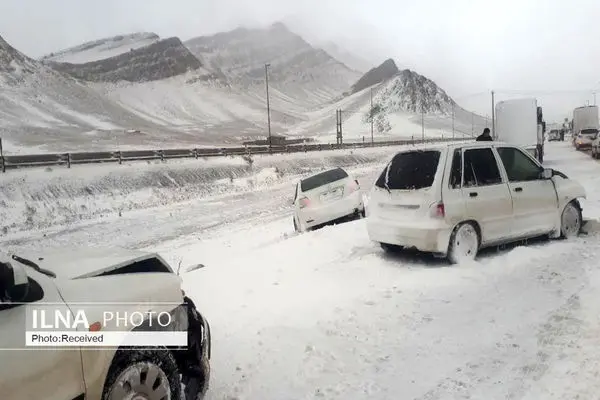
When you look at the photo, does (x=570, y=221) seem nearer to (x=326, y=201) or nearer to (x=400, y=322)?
(x=400, y=322)

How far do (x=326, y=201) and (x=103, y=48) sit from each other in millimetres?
190008

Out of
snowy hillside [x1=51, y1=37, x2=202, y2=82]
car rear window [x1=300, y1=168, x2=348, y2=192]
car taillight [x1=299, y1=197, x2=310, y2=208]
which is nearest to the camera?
car taillight [x1=299, y1=197, x2=310, y2=208]

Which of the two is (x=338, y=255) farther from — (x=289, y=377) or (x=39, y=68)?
(x=39, y=68)

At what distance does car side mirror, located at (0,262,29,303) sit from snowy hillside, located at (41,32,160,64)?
17660 cm

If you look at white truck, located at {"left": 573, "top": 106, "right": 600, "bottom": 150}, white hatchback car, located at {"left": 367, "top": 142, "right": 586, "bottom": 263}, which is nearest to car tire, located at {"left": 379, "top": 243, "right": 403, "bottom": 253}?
white hatchback car, located at {"left": 367, "top": 142, "right": 586, "bottom": 263}

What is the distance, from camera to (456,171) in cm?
729

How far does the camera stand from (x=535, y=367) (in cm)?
414

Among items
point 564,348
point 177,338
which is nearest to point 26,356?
point 177,338

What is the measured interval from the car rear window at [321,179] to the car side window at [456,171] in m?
5.48

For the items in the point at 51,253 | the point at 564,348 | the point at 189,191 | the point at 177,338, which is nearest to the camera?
the point at 177,338

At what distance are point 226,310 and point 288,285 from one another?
3.41ft

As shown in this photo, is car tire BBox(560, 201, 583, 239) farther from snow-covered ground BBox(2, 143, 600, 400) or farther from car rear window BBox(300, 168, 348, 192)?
car rear window BBox(300, 168, 348, 192)

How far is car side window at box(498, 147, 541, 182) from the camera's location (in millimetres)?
7859

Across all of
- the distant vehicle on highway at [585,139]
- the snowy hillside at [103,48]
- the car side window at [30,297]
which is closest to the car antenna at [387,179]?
the car side window at [30,297]
